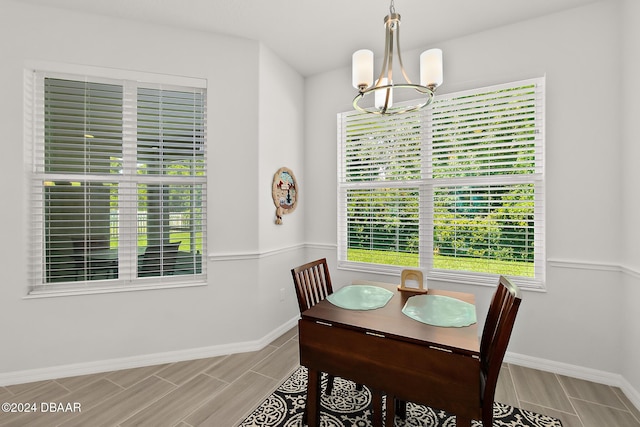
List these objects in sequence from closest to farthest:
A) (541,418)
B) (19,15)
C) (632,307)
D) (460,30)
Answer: (541,418), (632,307), (19,15), (460,30)

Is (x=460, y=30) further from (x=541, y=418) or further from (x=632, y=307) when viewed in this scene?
(x=541, y=418)

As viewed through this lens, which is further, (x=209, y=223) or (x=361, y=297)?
(x=209, y=223)

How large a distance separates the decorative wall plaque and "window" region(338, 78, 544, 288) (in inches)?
20.5

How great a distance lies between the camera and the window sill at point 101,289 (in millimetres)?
2123

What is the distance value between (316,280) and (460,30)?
242 cm

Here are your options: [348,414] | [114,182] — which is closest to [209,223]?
[114,182]

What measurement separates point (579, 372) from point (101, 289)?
12.2ft

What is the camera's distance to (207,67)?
2484mm

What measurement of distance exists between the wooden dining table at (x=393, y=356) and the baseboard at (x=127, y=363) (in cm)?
119

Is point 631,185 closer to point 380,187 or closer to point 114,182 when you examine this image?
point 380,187

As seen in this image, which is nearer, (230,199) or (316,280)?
(316,280)

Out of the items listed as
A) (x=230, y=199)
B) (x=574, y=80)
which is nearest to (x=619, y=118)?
(x=574, y=80)

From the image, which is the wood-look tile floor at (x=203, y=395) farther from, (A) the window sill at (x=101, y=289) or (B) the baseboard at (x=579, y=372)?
(A) the window sill at (x=101, y=289)

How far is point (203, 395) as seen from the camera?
1.96 m
